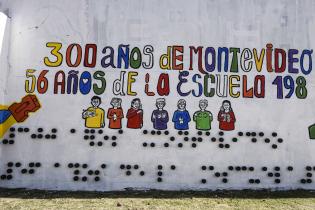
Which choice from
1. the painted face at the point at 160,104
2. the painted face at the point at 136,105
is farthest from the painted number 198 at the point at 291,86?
the painted face at the point at 136,105

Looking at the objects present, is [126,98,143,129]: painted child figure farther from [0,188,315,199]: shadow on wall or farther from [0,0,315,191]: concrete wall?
[0,188,315,199]: shadow on wall

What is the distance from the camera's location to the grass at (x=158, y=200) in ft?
16.4

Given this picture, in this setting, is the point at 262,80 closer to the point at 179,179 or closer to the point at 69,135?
the point at 179,179

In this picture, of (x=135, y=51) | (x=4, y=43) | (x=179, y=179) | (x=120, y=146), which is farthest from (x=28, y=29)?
(x=179, y=179)

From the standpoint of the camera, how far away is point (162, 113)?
19.4ft

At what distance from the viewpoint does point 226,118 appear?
5.92 metres

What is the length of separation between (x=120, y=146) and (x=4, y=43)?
255 cm

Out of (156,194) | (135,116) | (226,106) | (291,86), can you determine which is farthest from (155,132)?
(291,86)

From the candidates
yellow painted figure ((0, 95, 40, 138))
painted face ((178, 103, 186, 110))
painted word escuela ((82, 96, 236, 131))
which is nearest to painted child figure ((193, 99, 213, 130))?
painted word escuela ((82, 96, 236, 131))

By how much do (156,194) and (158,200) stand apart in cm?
31

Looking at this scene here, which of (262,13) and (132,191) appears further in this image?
(262,13)

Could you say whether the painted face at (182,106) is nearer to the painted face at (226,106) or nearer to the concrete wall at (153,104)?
the concrete wall at (153,104)

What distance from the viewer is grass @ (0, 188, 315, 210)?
16.4 feet

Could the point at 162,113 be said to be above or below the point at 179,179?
above
